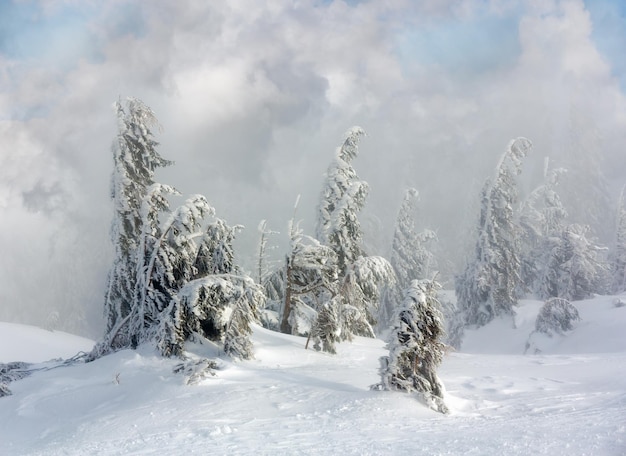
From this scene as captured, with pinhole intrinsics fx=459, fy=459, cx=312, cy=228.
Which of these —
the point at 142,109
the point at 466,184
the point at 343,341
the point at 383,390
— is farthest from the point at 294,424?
the point at 466,184

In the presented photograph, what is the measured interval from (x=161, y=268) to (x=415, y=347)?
8.13 metres

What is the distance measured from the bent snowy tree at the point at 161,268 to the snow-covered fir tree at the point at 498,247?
839 inches

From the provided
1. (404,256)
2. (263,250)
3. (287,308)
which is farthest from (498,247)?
(287,308)

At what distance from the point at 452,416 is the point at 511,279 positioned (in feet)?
84.1

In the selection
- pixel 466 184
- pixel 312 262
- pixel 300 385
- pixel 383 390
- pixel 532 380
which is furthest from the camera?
pixel 466 184

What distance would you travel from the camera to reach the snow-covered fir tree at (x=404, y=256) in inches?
1634

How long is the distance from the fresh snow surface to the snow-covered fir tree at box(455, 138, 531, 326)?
17599mm

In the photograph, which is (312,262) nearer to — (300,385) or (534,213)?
(300,385)

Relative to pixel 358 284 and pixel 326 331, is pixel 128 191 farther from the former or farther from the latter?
pixel 358 284

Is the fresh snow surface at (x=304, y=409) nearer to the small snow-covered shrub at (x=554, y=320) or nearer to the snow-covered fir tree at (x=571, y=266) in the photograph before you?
the small snow-covered shrub at (x=554, y=320)

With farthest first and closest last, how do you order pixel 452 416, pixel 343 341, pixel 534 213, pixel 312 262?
pixel 534 213 → pixel 312 262 → pixel 343 341 → pixel 452 416

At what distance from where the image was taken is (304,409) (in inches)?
320

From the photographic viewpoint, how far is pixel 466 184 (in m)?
91.1

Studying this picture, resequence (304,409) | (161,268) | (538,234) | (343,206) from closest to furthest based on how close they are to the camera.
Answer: (304,409) → (161,268) → (343,206) → (538,234)
